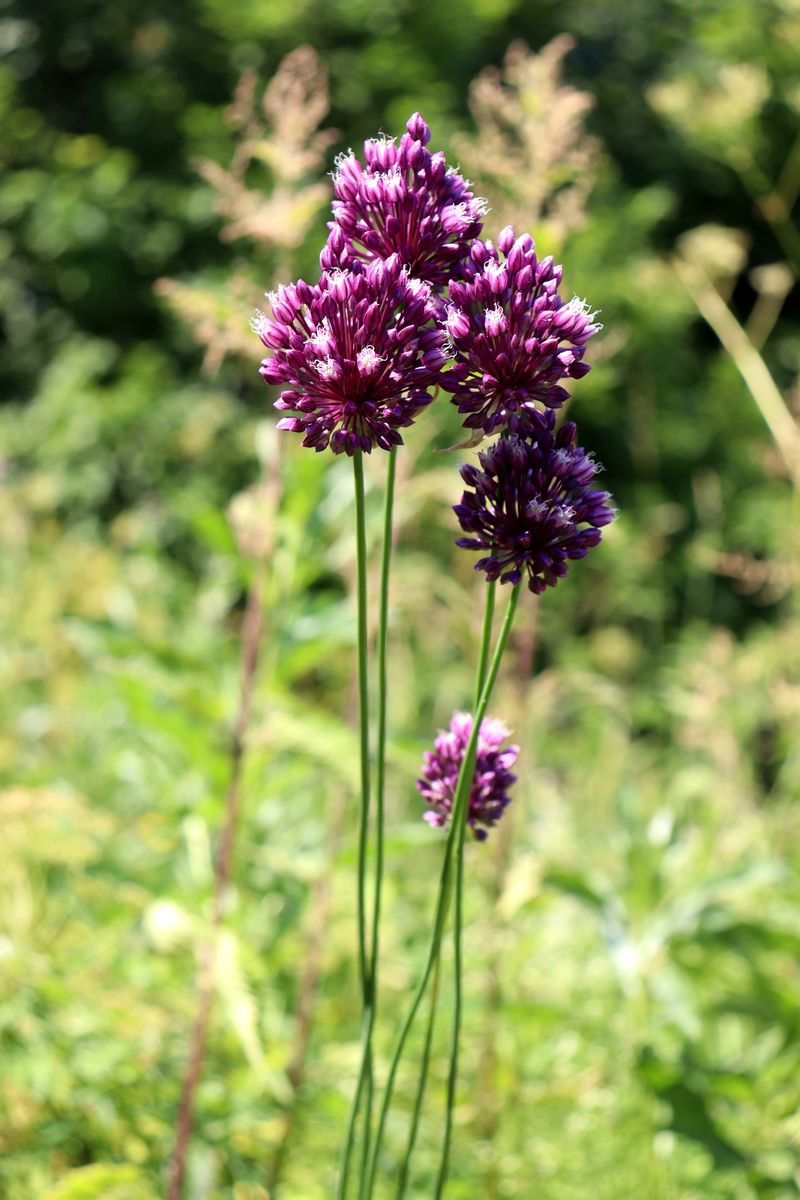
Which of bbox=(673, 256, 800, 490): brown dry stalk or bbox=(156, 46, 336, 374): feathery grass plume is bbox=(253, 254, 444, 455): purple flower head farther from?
bbox=(673, 256, 800, 490): brown dry stalk

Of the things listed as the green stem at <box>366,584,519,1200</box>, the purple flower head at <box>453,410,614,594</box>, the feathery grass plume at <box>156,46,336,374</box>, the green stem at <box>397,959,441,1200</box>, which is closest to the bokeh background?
the feathery grass plume at <box>156,46,336,374</box>

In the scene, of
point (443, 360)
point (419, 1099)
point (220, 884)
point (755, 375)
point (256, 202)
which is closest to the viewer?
point (443, 360)

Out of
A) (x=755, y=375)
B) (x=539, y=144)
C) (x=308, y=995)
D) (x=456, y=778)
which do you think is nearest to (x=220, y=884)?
(x=308, y=995)

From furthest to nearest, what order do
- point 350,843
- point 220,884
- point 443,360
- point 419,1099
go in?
point 350,843 < point 220,884 < point 419,1099 < point 443,360

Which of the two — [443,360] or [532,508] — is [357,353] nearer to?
[443,360]

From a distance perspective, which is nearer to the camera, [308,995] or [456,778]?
[456,778]

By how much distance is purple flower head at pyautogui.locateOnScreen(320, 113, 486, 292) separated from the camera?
83cm

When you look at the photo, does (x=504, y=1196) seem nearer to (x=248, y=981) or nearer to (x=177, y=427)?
(x=248, y=981)

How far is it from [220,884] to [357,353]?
99 centimetres

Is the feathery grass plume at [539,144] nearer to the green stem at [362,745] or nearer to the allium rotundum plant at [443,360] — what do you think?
the allium rotundum plant at [443,360]

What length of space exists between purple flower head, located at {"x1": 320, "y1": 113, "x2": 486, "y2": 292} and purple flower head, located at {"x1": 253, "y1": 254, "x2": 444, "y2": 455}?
46mm

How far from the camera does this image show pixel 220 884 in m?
1.55

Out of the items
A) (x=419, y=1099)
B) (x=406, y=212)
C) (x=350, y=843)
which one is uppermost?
(x=406, y=212)

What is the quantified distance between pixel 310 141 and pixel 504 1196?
1.71m
